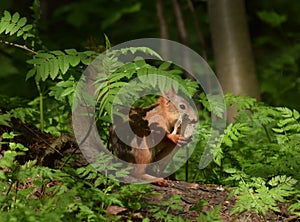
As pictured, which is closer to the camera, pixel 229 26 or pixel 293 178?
pixel 293 178

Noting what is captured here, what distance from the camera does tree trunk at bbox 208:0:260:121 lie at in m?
Answer: 5.93

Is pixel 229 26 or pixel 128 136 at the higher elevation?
pixel 229 26

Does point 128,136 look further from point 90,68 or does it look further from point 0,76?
point 0,76

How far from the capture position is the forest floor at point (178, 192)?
3.68 metres

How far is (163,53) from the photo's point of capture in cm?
703

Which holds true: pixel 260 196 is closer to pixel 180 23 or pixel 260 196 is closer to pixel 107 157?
pixel 107 157

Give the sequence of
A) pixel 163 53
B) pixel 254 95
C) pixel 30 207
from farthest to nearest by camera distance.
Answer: pixel 163 53 → pixel 254 95 → pixel 30 207

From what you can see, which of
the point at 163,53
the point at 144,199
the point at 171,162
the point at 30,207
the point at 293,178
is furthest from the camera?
the point at 163,53

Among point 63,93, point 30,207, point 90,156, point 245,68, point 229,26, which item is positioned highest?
point 229,26

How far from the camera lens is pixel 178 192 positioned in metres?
3.92

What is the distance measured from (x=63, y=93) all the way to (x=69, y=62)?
0.20 metres

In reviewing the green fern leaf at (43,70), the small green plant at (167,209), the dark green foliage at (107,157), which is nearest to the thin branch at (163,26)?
the dark green foliage at (107,157)

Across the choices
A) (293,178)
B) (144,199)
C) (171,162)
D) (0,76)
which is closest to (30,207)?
(144,199)

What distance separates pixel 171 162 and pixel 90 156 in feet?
2.18
